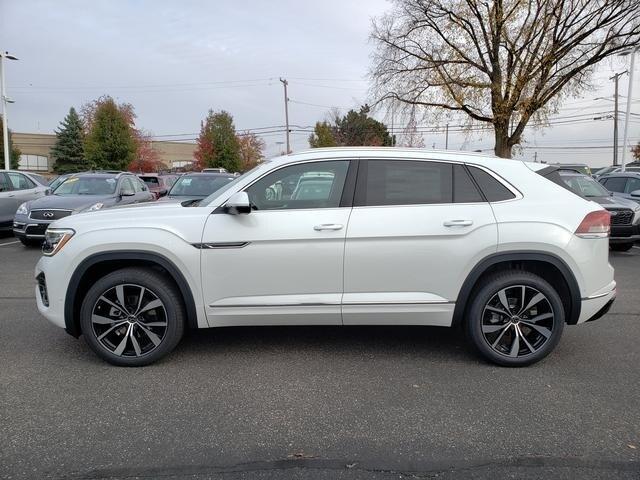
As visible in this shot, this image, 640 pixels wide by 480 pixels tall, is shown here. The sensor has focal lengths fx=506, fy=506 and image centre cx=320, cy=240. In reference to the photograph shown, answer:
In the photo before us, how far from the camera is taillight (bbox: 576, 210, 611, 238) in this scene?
3955mm

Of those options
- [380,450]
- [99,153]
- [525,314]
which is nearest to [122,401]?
[380,450]

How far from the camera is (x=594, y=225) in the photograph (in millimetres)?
3980

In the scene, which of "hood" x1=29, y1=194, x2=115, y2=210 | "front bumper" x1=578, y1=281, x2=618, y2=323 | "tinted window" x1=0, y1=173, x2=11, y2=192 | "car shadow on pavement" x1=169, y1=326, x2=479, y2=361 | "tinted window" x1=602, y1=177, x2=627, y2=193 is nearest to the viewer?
"front bumper" x1=578, y1=281, x2=618, y2=323

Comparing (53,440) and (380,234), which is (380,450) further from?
(53,440)

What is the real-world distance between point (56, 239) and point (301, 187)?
2006 mm

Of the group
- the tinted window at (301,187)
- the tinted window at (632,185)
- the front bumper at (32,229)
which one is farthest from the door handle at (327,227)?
the tinted window at (632,185)

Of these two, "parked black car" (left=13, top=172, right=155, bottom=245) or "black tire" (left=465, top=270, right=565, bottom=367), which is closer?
"black tire" (left=465, top=270, right=565, bottom=367)

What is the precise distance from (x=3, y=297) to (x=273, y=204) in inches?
172

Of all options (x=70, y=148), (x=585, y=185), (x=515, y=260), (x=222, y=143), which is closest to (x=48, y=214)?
(x=515, y=260)

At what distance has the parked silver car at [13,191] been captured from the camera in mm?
11492

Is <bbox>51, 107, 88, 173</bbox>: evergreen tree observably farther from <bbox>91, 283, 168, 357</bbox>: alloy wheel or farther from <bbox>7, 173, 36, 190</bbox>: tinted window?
<bbox>91, 283, 168, 357</bbox>: alloy wheel

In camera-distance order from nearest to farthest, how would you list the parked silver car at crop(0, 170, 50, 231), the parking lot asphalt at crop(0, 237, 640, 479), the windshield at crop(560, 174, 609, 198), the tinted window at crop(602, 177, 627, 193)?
the parking lot asphalt at crop(0, 237, 640, 479) → the windshield at crop(560, 174, 609, 198) → the parked silver car at crop(0, 170, 50, 231) → the tinted window at crop(602, 177, 627, 193)

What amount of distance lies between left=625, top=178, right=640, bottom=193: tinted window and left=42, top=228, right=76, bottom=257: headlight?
12.3 metres

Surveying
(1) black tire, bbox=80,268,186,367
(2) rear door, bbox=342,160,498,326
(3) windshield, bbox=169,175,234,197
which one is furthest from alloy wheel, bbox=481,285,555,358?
(3) windshield, bbox=169,175,234,197
